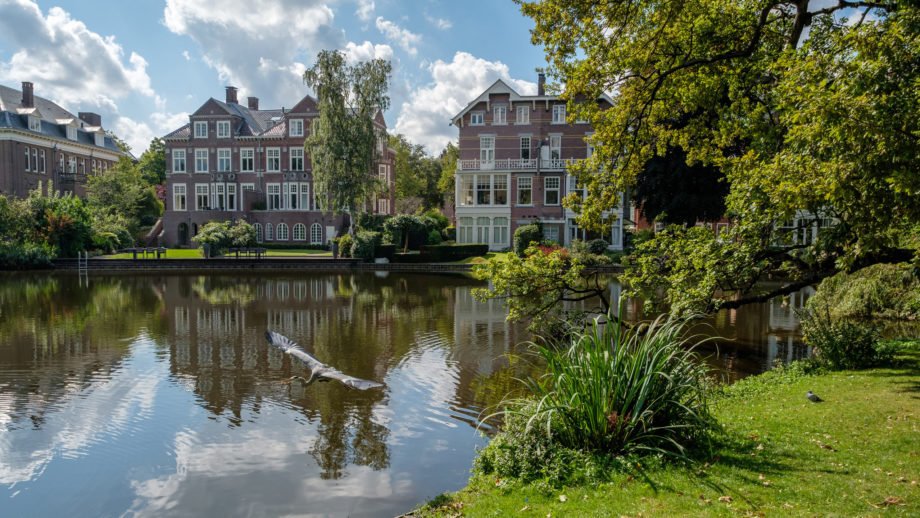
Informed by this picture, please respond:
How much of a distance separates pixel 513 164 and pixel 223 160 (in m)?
23.2

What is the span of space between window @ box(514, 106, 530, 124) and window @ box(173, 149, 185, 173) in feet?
87.6

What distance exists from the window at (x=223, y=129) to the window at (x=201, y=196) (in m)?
4.13

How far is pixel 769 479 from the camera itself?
5.13 m

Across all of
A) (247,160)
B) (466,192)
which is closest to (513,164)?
(466,192)

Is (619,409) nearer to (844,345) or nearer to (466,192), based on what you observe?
(844,345)

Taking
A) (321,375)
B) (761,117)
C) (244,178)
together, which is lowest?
(321,375)

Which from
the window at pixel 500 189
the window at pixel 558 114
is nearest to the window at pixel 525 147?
the window at pixel 500 189

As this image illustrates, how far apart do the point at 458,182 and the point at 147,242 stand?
2549cm

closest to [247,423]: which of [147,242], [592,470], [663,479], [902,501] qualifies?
[592,470]

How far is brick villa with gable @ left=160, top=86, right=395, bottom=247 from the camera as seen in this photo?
46031 millimetres

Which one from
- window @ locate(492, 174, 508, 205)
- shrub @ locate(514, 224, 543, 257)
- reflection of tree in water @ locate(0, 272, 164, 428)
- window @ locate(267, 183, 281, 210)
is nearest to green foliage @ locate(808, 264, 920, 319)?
reflection of tree in water @ locate(0, 272, 164, 428)

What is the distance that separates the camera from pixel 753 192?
7379mm

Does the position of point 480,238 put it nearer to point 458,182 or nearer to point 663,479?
point 458,182

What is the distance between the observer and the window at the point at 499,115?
40.3 metres
